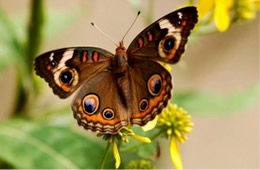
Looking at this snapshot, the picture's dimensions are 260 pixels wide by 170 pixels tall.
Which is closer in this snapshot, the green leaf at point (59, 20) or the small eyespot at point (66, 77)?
the small eyespot at point (66, 77)

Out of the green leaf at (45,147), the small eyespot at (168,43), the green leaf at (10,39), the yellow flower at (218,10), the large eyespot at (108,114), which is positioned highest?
the yellow flower at (218,10)

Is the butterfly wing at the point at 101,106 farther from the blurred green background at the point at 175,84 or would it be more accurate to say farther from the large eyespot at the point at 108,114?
the blurred green background at the point at 175,84

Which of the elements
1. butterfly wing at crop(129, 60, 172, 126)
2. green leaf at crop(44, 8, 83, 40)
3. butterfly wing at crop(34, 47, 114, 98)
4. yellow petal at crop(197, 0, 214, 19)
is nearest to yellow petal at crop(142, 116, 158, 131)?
butterfly wing at crop(129, 60, 172, 126)

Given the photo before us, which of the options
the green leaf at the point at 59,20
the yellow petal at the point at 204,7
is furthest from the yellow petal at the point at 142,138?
the green leaf at the point at 59,20

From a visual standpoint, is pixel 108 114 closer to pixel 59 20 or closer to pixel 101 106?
pixel 101 106

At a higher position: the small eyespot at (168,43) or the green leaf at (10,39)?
the green leaf at (10,39)

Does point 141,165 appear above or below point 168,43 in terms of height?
below

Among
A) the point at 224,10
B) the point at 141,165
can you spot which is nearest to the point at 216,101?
the point at 224,10
